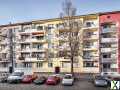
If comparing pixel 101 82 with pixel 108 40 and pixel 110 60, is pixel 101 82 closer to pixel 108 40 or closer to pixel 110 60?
pixel 110 60

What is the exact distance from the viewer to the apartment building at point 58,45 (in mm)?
86562

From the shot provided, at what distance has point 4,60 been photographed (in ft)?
338

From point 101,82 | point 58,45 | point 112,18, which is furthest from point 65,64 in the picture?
point 101,82

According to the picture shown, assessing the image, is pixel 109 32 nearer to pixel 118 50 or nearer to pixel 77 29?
Answer: pixel 118 50

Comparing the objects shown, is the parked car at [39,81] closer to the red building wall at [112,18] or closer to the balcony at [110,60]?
the balcony at [110,60]

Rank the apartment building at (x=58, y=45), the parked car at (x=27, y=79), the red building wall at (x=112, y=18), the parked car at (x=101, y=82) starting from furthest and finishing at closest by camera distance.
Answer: the apartment building at (x=58, y=45)
the red building wall at (x=112, y=18)
the parked car at (x=27, y=79)
the parked car at (x=101, y=82)

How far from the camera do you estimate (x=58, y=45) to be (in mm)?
91500

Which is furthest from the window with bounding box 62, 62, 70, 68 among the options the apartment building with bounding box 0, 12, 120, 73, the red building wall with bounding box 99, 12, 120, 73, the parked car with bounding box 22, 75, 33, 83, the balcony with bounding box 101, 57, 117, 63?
the parked car with bounding box 22, 75, 33, 83

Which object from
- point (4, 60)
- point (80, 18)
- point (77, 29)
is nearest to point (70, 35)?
point (77, 29)

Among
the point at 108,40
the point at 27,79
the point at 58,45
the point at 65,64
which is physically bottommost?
the point at 27,79

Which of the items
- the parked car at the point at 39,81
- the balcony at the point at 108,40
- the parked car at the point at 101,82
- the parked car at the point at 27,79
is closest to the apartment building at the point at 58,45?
the balcony at the point at 108,40

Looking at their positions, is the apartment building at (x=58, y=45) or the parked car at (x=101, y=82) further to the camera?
the apartment building at (x=58, y=45)

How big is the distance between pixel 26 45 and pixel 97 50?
21.5 m

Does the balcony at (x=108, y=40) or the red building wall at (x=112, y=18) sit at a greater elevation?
the red building wall at (x=112, y=18)
